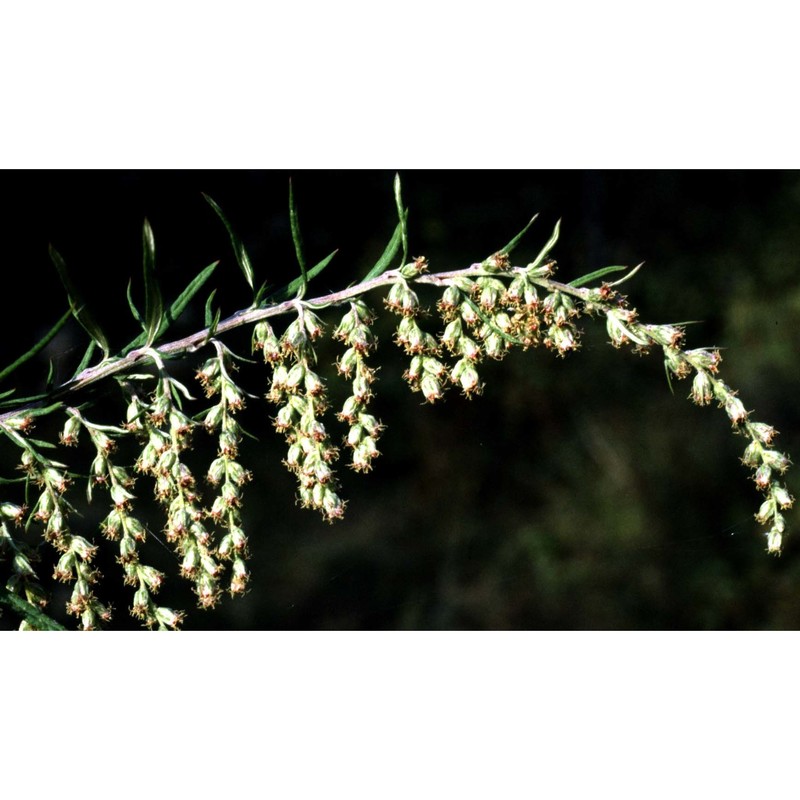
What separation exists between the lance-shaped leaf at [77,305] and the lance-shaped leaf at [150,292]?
0.24ft

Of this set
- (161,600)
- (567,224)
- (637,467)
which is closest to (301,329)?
(161,600)

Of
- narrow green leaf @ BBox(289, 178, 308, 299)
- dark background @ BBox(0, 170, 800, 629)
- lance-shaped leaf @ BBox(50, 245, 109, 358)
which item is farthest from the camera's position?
dark background @ BBox(0, 170, 800, 629)

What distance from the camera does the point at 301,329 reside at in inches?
51.1

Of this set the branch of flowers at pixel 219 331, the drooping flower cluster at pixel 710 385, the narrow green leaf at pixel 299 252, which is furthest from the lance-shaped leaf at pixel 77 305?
the drooping flower cluster at pixel 710 385

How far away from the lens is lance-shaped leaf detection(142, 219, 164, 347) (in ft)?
3.82

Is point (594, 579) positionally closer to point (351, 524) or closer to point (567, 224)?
point (351, 524)

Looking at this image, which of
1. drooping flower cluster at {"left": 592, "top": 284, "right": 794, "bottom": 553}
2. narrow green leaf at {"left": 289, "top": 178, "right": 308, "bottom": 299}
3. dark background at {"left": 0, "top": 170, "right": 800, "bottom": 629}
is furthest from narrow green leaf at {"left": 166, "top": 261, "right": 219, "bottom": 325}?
dark background at {"left": 0, "top": 170, "right": 800, "bottom": 629}

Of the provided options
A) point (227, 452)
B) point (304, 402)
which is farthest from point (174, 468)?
point (304, 402)

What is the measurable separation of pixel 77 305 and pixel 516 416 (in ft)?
13.9

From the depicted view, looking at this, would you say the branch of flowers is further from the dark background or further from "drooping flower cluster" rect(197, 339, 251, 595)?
the dark background

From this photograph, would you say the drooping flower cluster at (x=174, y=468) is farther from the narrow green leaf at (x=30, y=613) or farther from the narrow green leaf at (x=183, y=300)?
the narrow green leaf at (x=30, y=613)

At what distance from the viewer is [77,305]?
120cm

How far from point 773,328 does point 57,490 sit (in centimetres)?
484

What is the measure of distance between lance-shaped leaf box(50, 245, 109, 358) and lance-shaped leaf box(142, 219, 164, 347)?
72 millimetres
